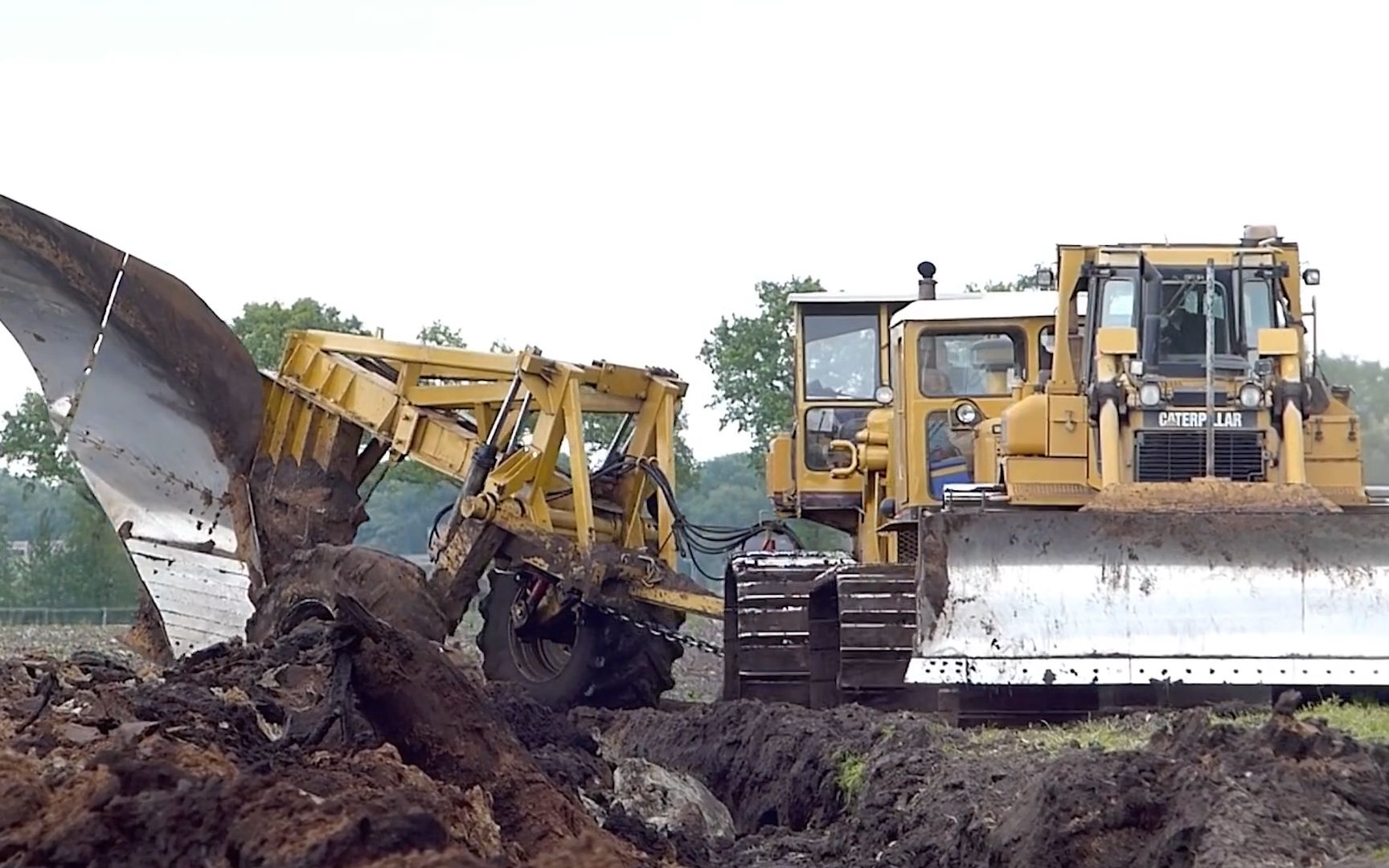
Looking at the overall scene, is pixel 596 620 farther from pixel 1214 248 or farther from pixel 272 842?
pixel 272 842

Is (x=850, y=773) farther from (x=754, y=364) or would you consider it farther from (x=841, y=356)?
(x=754, y=364)

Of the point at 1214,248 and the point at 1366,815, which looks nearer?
the point at 1366,815

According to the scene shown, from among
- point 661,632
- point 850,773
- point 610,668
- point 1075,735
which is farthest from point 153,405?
point 1075,735

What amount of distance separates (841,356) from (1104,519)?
204 inches

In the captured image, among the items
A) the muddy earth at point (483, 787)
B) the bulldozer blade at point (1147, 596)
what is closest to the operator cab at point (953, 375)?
the bulldozer blade at point (1147, 596)

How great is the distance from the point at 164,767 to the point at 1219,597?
23.9 ft

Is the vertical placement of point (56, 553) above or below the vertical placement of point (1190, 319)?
below

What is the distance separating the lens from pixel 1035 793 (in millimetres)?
7828

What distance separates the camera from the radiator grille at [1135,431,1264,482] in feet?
41.6

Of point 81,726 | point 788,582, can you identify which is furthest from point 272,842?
point 788,582

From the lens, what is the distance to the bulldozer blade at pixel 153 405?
47.6ft

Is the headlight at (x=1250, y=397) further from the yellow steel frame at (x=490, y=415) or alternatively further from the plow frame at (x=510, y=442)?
the yellow steel frame at (x=490, y=415)

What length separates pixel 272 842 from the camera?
5.37 m

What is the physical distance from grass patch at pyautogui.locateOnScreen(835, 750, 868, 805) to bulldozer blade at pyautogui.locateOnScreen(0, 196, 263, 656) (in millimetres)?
5911
